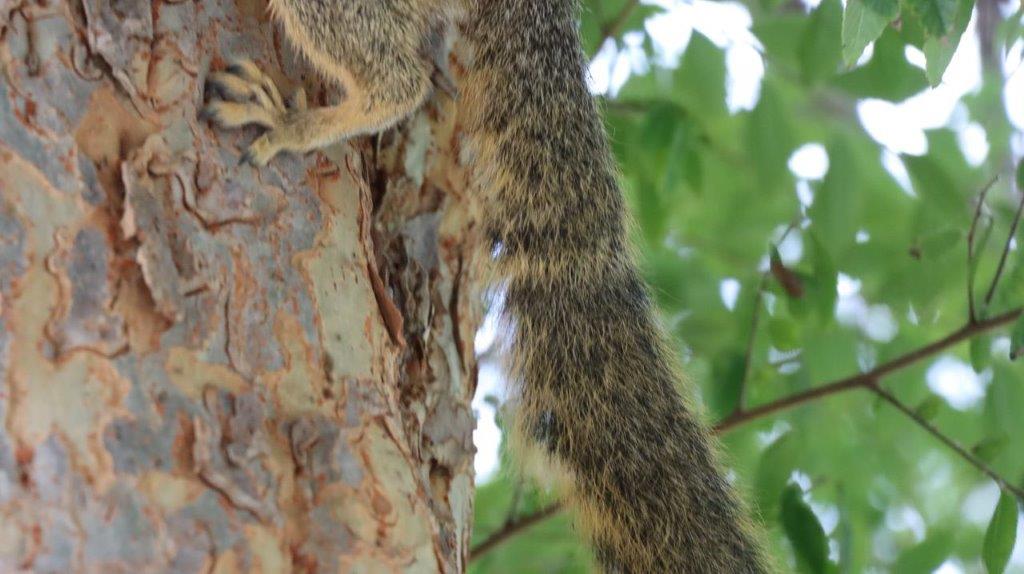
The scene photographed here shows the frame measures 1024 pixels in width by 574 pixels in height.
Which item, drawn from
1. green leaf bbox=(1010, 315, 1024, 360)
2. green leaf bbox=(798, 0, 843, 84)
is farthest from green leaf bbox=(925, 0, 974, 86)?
green leaf bbox=(798, 0, 843, 84)

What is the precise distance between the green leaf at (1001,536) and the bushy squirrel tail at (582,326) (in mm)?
345

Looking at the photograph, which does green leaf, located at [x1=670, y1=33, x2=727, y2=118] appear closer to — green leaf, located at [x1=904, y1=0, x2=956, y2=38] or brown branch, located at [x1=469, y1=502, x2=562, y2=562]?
brown branch, located at [x1=469, y1=502, x2=562, y2=562]

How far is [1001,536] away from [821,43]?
3.38 feet

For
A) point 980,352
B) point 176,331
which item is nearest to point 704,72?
point 980,352

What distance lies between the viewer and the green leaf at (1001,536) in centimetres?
170

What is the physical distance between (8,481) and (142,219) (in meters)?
0.35

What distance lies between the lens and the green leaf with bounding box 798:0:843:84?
2.21 metres

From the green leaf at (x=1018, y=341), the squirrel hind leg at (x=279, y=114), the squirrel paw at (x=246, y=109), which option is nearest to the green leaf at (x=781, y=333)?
the green leaf at (x=1018, y=341)

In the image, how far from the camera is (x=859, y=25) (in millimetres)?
1285

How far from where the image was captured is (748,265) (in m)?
2.89

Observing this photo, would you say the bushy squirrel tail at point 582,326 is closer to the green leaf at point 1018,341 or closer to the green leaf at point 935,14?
the green leaf at point 1018,341

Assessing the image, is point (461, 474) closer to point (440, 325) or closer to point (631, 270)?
point (440, 325)

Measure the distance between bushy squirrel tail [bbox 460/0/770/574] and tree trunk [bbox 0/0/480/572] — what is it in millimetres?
347

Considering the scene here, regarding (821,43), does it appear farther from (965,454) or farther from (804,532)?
(804,532)
